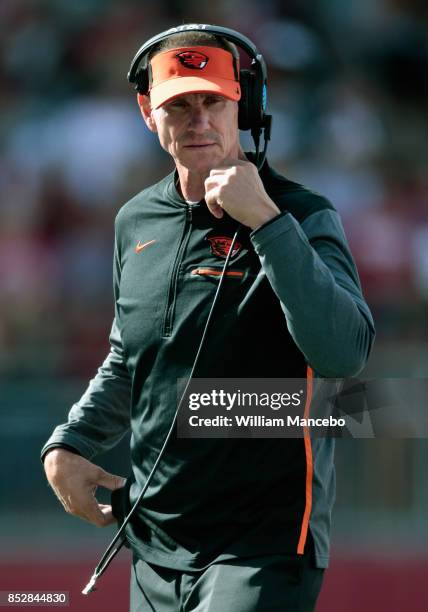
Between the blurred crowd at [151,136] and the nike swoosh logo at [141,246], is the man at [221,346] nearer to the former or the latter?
the nike swoosh logo at [141,246]

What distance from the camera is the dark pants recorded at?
233 centimetres

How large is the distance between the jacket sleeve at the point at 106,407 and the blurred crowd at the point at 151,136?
358cm

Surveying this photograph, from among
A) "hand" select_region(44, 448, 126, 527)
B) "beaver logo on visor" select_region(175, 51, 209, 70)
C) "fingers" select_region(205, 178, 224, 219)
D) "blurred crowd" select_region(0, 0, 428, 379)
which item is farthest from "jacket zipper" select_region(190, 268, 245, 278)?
"blurred crowd" select_region(0, 0, 428, 379)

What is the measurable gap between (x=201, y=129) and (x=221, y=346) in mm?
480

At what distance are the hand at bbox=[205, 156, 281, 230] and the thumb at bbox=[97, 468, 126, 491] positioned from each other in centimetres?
75

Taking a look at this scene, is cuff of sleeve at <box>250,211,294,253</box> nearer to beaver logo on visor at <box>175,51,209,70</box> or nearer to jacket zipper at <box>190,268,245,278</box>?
jacket zipper at <box>190,268,245,278</box>

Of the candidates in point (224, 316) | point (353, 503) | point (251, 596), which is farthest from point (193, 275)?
point (353, 503)

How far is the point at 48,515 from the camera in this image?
5.50m

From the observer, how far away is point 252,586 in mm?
2338

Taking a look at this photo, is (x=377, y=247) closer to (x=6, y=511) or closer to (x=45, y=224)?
(x=45, y=224)

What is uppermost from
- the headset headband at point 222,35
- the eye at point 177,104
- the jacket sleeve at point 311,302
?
the headset headband at point 222,35

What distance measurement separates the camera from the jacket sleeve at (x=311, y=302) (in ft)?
7.19

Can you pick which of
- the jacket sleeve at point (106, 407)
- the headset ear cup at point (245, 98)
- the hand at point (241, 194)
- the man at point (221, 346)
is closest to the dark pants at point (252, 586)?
the man at point (221, 346)

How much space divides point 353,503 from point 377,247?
84.8 inches
